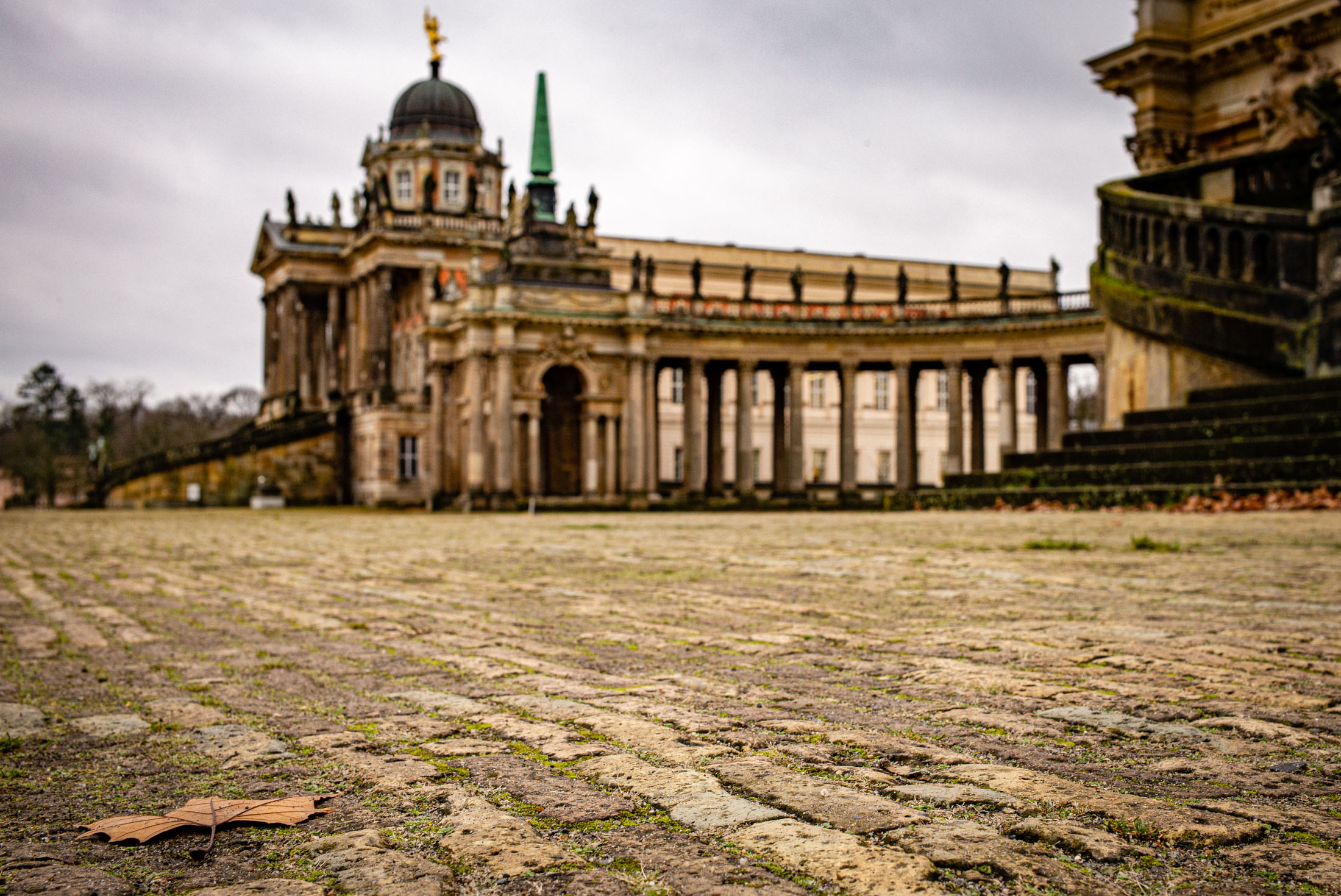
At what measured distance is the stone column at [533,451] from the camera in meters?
44.8

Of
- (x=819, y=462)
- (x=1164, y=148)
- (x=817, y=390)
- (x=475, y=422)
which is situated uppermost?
(x=1164, y=148)

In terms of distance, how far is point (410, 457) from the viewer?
5775 centimetres

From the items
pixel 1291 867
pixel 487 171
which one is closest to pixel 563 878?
pixel 1291 867

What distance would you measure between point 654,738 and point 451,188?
64564 mm

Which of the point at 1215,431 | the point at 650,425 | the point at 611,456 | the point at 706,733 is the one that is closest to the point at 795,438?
the point at 650,425

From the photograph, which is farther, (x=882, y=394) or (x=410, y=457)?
(x=882, y=394)

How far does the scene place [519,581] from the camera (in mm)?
10203

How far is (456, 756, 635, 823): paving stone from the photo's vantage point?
127 inches

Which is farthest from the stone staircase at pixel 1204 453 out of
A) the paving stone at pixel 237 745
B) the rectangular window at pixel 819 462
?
the rectangular window at pixel 819 462

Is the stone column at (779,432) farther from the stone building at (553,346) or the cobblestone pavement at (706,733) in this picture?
the cobblestone pavement at (706,733)

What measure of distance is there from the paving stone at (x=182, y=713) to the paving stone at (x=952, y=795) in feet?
8.75

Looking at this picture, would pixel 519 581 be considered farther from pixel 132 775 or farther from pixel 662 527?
pixel 662 527

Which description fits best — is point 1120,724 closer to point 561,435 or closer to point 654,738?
point 654,738

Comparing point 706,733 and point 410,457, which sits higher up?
point 410,457
